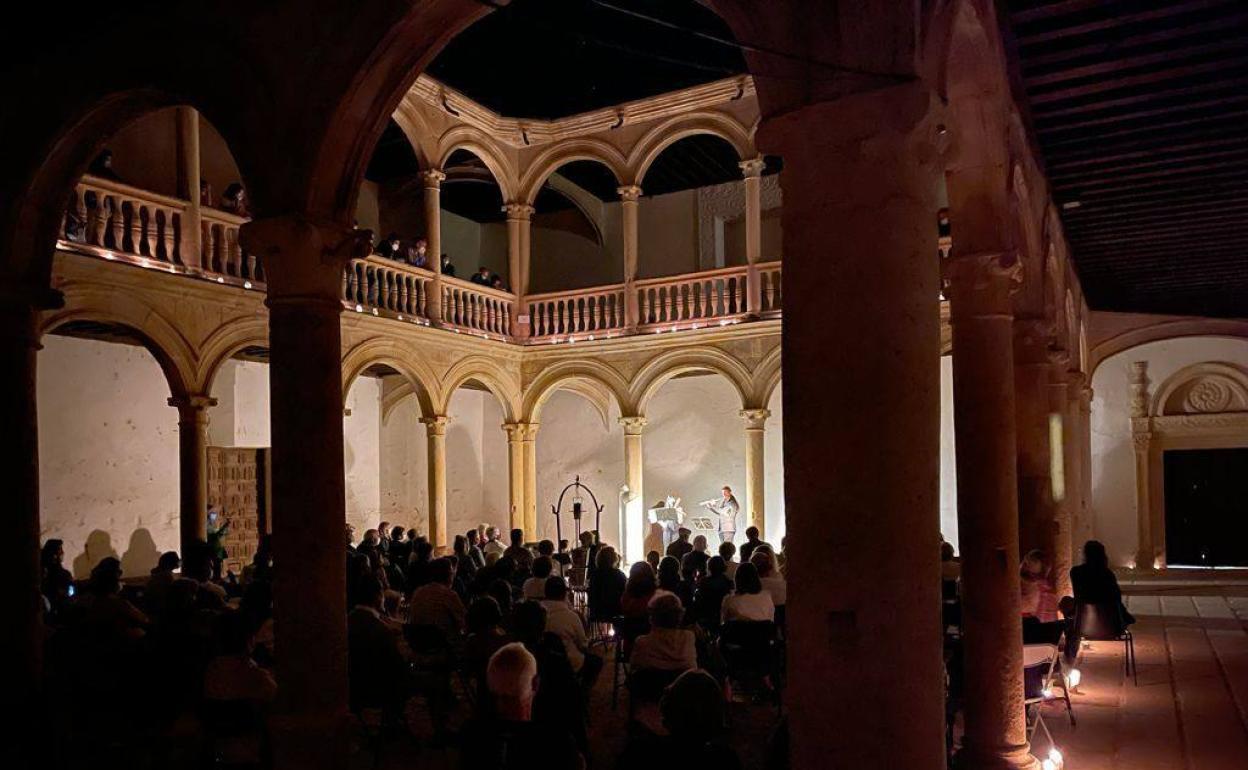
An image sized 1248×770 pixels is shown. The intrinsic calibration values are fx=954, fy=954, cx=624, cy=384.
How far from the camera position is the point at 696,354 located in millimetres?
15586

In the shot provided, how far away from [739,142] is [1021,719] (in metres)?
11.3

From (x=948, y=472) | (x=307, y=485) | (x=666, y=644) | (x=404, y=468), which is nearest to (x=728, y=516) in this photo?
(x=948, y=472)

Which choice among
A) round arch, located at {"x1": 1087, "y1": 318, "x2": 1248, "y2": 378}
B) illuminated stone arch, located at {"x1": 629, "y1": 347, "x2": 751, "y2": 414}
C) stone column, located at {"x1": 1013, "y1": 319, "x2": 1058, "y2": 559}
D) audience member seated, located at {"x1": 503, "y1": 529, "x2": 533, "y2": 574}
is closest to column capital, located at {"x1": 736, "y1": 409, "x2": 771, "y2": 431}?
illuminated stone arch, located at {"x1": 629, "y1": 347, "x2": 751, "y2": 414}

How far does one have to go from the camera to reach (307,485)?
5305mm

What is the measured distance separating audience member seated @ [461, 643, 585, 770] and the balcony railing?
26.2ft

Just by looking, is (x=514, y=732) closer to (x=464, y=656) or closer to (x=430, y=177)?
(x=464, y=656)

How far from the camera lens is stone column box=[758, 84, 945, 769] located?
3076mm

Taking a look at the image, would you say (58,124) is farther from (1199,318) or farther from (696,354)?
(1199,318)

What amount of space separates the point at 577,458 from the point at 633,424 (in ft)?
14.0

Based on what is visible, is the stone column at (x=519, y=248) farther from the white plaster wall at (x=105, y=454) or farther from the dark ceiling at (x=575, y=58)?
the white plaster wall at (x=105, y=454)

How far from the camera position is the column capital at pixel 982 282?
18.1 ft

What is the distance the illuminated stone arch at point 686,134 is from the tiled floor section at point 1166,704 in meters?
8.79

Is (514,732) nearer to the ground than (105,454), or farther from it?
nearer to the ground

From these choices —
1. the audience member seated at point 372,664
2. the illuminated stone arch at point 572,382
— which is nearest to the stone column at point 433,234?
the illuminated stone arch at point 572,382
